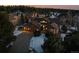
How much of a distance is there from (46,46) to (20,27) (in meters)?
0.29

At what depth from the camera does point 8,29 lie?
4.59ft

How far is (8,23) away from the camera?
1402 millimetres

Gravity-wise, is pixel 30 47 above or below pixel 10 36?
below

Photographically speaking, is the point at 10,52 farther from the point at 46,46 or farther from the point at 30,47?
the point at 46,46

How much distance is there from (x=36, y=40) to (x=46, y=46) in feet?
0.35

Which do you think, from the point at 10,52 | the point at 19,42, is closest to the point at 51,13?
the point at 19,42
